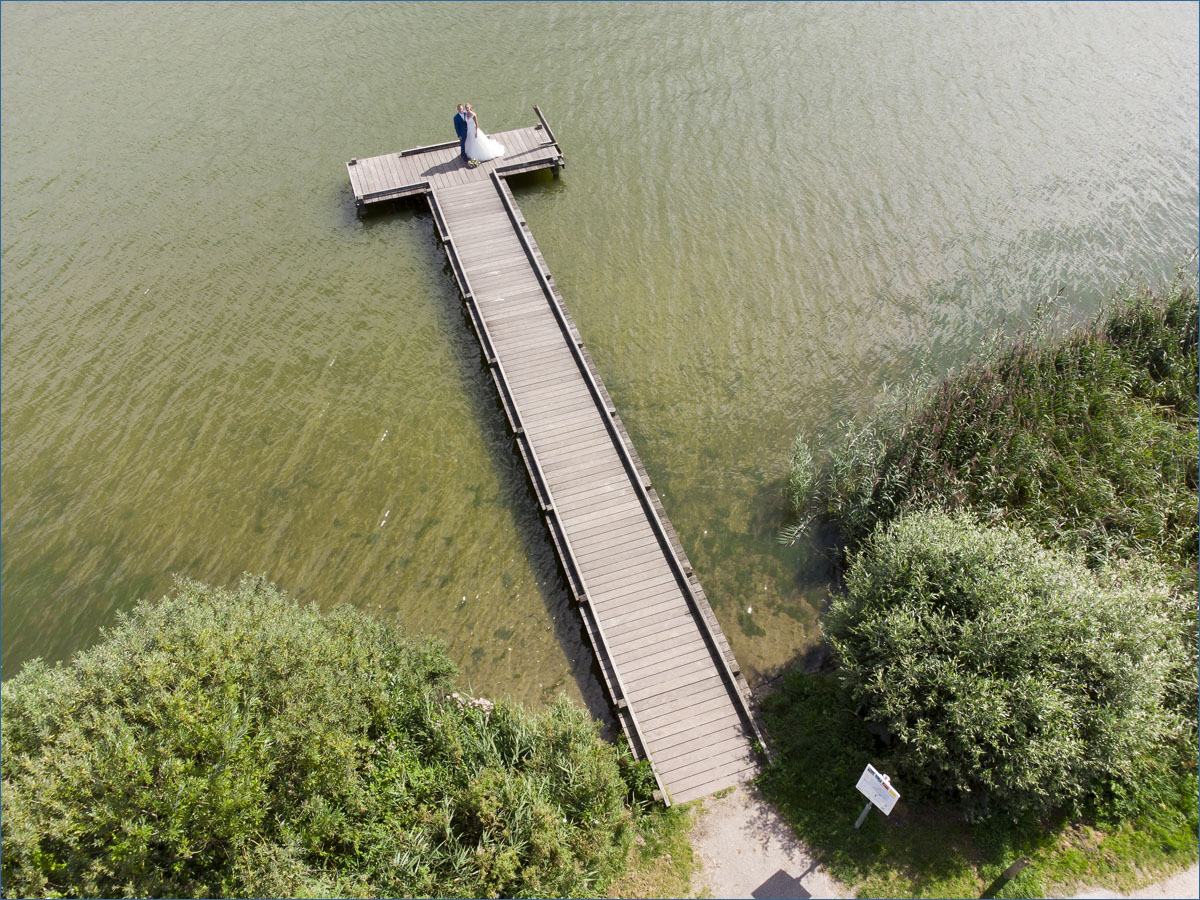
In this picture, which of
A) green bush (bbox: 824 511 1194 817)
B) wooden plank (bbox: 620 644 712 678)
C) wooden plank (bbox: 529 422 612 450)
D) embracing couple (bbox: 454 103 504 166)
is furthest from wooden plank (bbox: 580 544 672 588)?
embracing couple (bbox: 454 103 504 166)

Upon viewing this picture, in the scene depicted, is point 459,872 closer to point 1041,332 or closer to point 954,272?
point 1041,332

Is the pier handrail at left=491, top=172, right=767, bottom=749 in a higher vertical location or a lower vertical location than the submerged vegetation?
higher

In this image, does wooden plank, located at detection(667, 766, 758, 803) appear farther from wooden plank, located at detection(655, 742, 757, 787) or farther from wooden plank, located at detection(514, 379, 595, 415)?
wooden plank, located at detection(514, 379, 595, 415)

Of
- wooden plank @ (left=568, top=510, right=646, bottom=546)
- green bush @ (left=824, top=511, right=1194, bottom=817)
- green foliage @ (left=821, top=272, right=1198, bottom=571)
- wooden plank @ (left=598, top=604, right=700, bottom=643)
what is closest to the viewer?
green bush @ (left=824, top=511, right=1194, bottom=817)

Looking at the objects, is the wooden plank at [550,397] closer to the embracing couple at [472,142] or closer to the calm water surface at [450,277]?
the calm water surface at [450,277]

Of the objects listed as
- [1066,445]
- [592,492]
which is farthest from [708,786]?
[1066,445]

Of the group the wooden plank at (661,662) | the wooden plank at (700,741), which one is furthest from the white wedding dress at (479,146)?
the wooden plank at (700,741)
